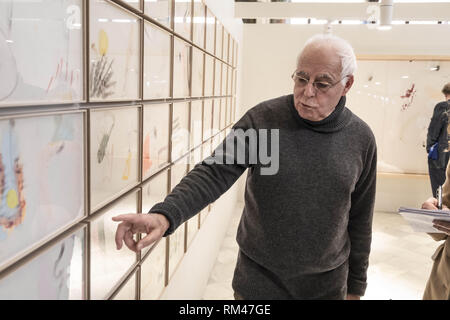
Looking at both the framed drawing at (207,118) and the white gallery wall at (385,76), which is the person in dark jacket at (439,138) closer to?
the white gallery wall at (385,76)

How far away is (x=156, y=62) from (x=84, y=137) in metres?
0.67

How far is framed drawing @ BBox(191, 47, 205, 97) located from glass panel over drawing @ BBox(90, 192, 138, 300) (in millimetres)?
1102

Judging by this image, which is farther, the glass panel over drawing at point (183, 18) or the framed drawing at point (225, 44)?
the framed drawing at point (225, 44)

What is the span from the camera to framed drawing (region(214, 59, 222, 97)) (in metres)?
3.23

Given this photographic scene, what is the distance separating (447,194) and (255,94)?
14.4 feet

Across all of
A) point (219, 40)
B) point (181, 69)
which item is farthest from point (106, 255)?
point (219, 40)

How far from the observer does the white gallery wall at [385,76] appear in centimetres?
573

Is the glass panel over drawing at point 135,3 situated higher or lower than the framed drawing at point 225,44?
lower

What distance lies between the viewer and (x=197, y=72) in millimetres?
2453

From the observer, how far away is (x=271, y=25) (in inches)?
231

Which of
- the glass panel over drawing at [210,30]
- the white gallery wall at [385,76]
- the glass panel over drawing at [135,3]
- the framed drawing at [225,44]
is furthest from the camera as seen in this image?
the white gallery wall at [385,76]

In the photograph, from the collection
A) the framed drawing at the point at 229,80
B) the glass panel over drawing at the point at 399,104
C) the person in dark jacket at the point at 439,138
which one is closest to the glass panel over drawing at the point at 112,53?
the framed drawing at the point at 229,80

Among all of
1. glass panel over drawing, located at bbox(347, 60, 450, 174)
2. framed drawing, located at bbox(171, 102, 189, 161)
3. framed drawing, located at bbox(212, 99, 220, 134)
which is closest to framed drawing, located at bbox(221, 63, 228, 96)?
framed drawing, located at bbox(212, 99, 220, 134)
